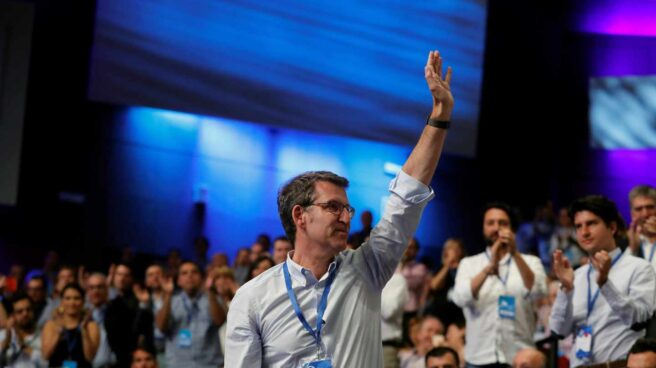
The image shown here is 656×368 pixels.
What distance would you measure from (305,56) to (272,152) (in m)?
1.56

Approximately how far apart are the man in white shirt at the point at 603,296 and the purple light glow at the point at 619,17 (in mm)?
8334

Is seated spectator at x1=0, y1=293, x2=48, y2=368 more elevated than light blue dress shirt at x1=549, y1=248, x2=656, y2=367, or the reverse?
light blue dress shirt at x1=549, y1=248, x2=656, y2=367

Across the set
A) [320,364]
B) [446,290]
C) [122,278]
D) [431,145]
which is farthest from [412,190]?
[122,278]

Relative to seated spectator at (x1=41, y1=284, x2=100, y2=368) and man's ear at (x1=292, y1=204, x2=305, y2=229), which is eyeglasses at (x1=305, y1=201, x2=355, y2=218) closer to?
man's ear at (x1=292, y1=204, x2=305, y2=229)

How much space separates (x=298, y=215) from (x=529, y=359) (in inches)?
111

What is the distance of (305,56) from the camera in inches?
449

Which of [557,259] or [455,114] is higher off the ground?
[455,114]

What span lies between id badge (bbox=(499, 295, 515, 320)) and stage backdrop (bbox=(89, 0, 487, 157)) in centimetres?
550

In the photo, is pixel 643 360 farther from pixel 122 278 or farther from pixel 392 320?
pixel 122 278

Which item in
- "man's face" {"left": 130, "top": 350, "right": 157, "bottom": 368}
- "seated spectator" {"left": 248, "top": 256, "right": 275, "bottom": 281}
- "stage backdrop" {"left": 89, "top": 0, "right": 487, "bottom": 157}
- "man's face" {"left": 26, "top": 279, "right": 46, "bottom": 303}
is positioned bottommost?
"man's face" {"left": 130, "top": 350, "right": 157, "bottom": 368}

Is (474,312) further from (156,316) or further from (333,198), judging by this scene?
(333,198)

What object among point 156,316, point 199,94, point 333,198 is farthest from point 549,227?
point 333,198

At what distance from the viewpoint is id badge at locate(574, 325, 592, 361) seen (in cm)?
501

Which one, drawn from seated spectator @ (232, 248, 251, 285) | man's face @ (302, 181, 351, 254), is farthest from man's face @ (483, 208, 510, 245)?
man's face @ (302, 181, 351, 254)
